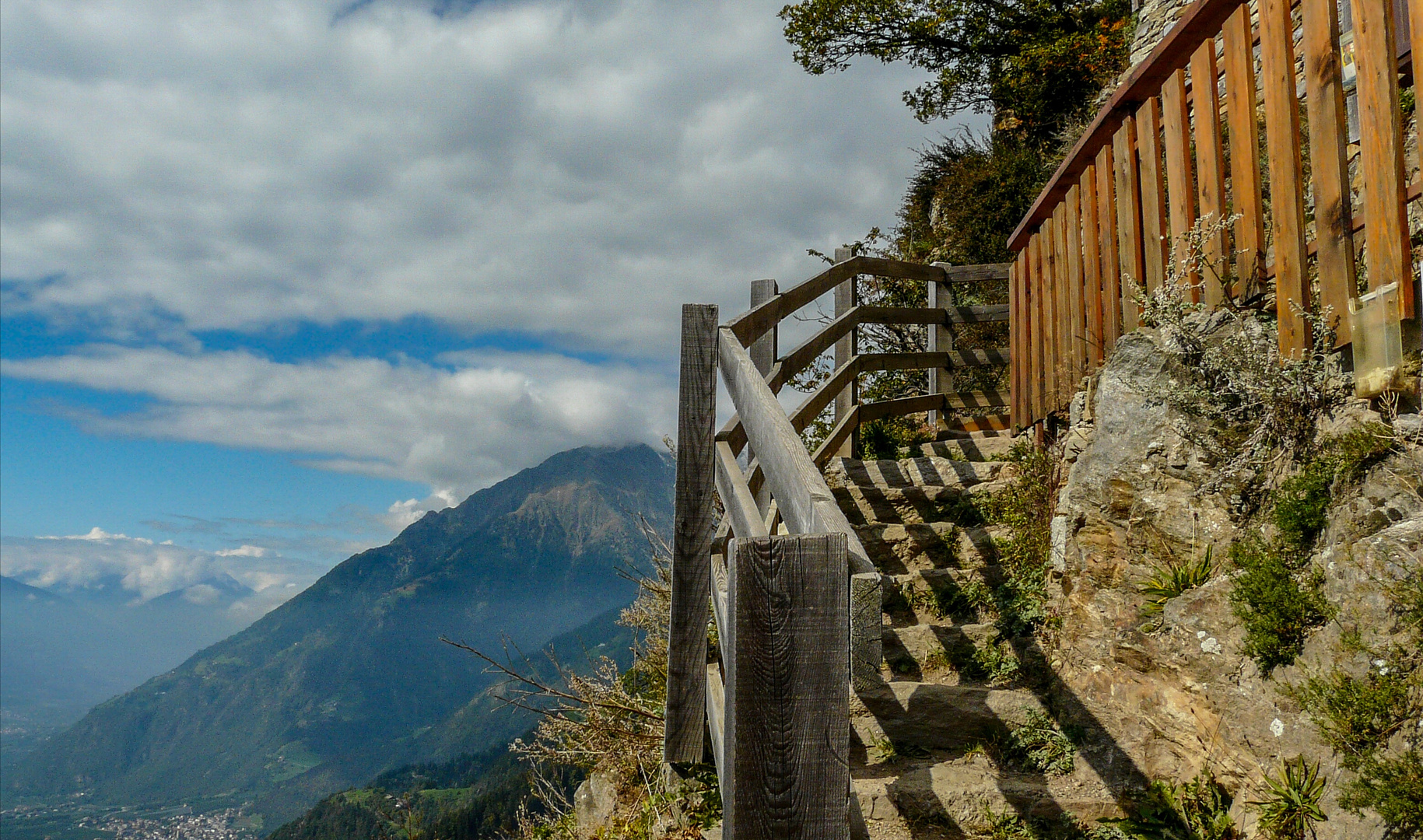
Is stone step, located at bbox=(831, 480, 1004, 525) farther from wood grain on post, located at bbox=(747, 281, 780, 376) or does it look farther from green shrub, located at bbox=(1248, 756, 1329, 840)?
green shrub, located at bbox=(1248, 756, 1329, 840)

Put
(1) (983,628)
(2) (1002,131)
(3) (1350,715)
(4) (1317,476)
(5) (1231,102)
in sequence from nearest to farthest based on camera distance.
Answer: (3) (1350,715), (4) (1317,476), (5) (1231,102), (1) (983,628), (2) (1002,131)

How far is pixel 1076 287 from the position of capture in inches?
193

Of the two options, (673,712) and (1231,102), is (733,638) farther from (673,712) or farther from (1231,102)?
(1231,102)

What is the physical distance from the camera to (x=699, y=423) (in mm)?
3773

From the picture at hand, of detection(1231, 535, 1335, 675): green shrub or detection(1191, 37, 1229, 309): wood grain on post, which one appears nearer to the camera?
detection(1231, 535, 1335, 675): green shrub

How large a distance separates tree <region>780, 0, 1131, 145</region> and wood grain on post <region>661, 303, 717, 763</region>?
10973 mm

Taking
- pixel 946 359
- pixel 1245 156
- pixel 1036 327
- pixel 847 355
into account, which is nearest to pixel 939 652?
pixel 1036 327

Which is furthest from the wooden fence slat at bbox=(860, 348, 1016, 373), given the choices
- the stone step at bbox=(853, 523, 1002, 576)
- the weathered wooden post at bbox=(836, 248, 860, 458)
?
the stone step at bbox=(853, 523, 1002, 576)

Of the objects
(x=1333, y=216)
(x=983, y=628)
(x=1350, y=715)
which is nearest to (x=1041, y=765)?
(x=983, y=628)

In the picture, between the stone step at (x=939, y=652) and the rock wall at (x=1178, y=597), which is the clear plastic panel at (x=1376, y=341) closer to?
the rock wall at (x=1178, y=597)

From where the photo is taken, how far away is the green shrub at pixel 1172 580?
319 centimetres

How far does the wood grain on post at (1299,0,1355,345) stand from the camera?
9.18ft

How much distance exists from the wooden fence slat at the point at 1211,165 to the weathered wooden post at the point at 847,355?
3166 mm

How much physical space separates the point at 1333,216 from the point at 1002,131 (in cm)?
1196
